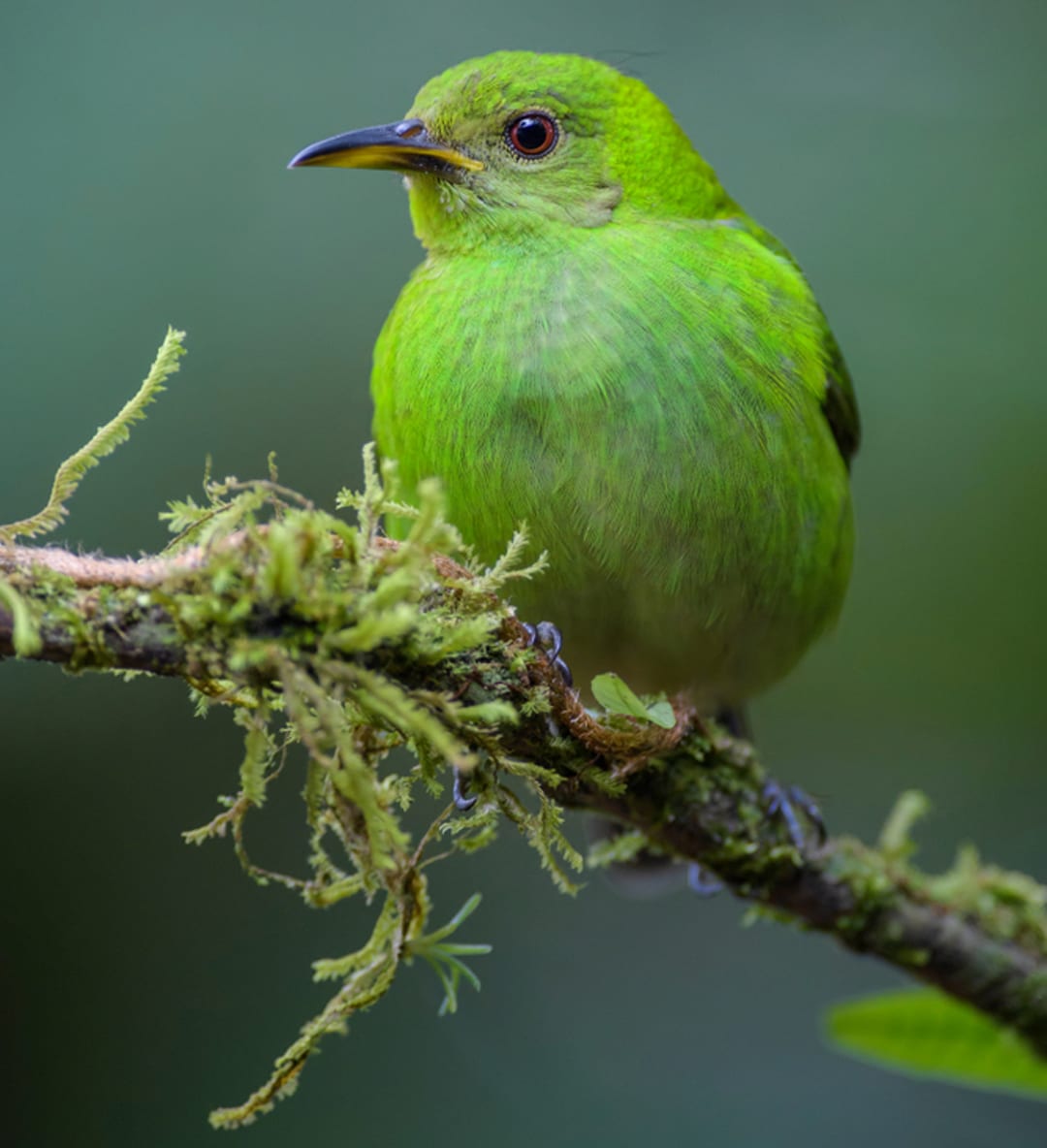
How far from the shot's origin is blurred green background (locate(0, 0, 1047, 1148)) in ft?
14.6

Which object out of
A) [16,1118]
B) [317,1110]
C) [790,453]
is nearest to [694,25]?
[790,453]

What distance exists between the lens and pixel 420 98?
3.04m

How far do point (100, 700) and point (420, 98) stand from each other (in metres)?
2.43

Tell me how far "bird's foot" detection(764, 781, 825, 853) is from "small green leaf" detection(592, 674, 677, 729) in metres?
0.55

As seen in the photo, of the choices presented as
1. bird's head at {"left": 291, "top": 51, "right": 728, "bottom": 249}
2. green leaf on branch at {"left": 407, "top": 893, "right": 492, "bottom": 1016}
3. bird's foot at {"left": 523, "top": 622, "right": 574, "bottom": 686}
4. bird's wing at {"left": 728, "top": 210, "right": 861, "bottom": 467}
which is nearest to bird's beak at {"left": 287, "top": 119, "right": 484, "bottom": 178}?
bird's head at {"left": 291, "top": 51, "right": 728, "bottom": 249}

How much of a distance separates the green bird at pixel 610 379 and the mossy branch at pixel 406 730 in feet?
1.35

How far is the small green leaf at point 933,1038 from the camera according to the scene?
2.72 metres

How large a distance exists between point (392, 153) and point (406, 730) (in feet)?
5.48

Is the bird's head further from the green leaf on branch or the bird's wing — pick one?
the green leaf on branch

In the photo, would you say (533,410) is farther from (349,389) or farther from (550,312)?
(349,389)

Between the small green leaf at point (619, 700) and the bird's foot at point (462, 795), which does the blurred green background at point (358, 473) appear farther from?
the small green leaf at point (619, 700)

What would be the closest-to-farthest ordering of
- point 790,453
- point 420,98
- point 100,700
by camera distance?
point 790,453
point 420,98
point 100,700

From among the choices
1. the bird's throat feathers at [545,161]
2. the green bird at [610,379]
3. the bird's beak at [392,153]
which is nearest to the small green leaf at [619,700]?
the green bird at [610,379]

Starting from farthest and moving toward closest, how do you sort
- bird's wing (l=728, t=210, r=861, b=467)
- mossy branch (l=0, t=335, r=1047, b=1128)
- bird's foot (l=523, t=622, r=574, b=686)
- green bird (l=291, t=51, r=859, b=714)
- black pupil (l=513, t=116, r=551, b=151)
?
bird's wing (l=728, t=210, r=861, b=467)
black pupil (l=513, t=116, r=551, b=151)
green bird (l=291, t=51, r=859, b=714)
bird's foot (l=523, t=622, r=574, b=686)
mossy branch (l=0, t=335, r=1047, b=1128)
